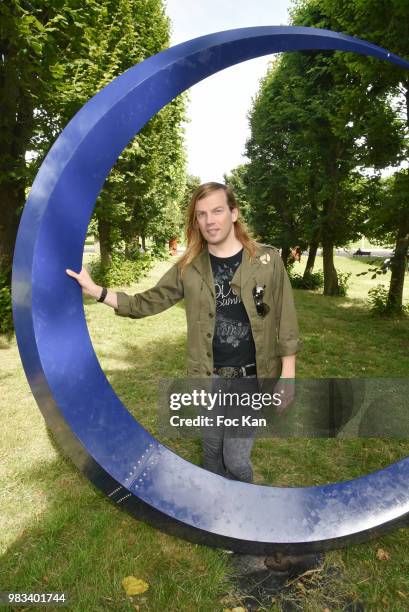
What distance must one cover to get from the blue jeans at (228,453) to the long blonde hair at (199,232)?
85 cm

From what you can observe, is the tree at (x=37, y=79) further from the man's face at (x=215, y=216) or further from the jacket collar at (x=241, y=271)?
the jacket collar at (x=241, y=271)

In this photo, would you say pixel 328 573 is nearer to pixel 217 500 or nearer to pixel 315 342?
pixel 217 500

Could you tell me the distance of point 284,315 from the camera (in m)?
2.92

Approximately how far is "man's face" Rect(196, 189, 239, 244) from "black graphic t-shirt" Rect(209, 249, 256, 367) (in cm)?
18

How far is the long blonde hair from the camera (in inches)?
111

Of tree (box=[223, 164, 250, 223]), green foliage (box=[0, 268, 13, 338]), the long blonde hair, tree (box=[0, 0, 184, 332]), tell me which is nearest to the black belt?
the long blonde hair

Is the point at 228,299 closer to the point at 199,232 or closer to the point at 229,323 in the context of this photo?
the point at 229,323

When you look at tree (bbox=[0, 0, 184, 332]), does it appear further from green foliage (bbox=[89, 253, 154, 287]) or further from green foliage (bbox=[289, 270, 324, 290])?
green foliage (bbox=[289, 270, 324, 290])

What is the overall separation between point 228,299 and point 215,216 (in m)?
0.55

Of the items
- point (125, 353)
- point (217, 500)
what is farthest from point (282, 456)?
point (125, 353)

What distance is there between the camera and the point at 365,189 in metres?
15.4

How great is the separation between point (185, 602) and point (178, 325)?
841 cm

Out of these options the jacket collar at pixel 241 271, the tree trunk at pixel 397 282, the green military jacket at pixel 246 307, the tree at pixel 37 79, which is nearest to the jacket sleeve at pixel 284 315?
the green military jacket at pixel 246 307

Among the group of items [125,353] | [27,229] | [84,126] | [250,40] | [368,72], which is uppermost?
[368,72]
